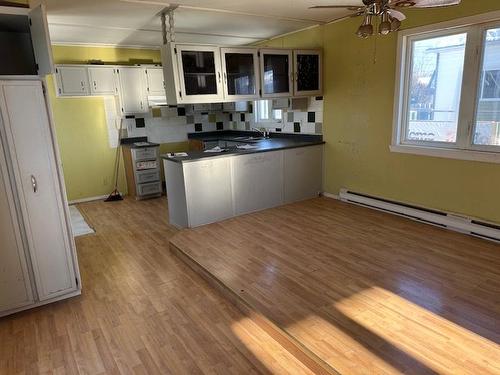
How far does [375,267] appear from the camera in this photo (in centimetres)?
270

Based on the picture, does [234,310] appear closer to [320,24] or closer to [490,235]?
[490,235]

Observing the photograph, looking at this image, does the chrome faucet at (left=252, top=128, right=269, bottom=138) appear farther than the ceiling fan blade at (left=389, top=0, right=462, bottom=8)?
Yes

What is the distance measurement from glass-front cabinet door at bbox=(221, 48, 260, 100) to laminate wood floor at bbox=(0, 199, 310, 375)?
2113 millimetres

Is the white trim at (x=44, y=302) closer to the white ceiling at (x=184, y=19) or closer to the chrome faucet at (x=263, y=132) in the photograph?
the white ceiling at (x=184, y=19)

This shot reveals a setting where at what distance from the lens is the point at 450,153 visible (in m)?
3.26

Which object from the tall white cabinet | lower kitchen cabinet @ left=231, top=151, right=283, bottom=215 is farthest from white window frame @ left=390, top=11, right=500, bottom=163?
the tall white cabinet

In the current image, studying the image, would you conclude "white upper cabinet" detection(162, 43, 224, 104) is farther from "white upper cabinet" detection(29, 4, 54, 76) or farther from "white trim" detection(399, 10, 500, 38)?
"white trim" detection(399, 10, 500, 38)

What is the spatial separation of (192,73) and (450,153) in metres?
2.77

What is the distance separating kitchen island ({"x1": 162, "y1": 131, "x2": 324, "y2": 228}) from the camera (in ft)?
12.2

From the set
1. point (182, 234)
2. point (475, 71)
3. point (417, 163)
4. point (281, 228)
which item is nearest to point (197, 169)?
point (182, 234)

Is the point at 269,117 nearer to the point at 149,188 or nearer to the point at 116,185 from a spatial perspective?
the point at 149,188

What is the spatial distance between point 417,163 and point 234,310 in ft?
8.27

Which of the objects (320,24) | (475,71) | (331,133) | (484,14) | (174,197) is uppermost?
(320,24)

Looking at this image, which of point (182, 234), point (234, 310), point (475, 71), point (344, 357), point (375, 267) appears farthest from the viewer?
point (182, 234)
